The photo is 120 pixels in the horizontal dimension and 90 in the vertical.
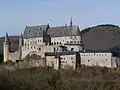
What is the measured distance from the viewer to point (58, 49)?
3388 cm

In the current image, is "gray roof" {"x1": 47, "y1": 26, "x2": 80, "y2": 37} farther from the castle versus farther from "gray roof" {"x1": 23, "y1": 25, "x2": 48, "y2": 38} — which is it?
"gray roof" {"x1": 23, "y1": 25, "x2": 48, "y2": 38}

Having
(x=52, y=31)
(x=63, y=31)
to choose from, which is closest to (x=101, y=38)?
(x=52, y=31)

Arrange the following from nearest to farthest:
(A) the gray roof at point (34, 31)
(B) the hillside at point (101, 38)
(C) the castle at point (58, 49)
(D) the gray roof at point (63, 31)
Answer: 1. (C) the castle at point (58, 49)
2. (D) the gray roof at point (63, 31)
3. (A) the gray roof at point (34, 31)
4. (B) the hillside at point (101, 38)

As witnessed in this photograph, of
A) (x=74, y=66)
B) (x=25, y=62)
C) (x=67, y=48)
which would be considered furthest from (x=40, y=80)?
(x=67, y=48)

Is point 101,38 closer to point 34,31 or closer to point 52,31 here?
point 52,31

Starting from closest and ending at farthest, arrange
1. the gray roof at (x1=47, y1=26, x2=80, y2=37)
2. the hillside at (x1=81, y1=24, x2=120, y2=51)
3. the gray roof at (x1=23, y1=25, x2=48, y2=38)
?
the gray roof at (x1=47, y1=26, x2=80, y2=37)
the gray roof at (x1=23, y1=25, x2=48, y2=38)
the hillside at (x1=81, y1=24, x2=120, y2=51)

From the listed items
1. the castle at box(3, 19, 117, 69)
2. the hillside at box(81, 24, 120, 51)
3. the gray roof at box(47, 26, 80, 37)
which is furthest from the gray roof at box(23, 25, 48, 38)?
the hillside at box(81, 24, 120, 51)

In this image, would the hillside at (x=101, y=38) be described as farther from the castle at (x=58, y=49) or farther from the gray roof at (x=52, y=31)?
the castle at (x=58, y=49)

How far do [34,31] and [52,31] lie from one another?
1934mm

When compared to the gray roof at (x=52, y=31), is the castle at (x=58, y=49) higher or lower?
lower

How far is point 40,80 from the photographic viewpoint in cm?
1497

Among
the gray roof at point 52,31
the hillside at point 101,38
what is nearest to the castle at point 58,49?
the gray roof at point 52,31

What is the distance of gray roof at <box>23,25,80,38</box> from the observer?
35875 mm

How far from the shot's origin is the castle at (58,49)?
3052 centimetres
